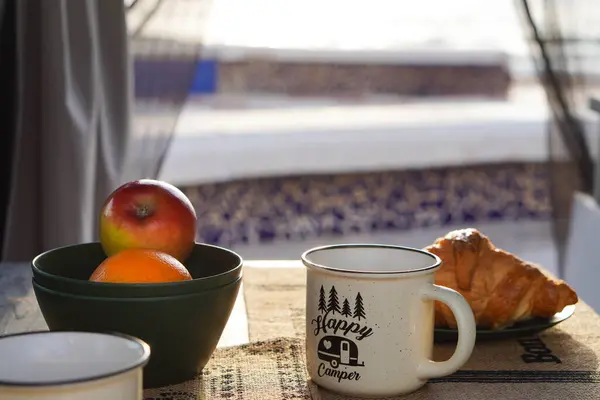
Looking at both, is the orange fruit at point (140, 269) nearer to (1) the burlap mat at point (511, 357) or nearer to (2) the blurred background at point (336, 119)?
(1) the burlap mat at point (511, 357)

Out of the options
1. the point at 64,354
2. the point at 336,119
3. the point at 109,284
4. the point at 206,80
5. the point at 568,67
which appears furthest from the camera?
the point at 206,80

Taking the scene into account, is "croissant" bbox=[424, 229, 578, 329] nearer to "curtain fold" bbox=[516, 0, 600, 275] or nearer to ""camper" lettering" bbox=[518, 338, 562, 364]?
""camper" lettering" bbox=[518, 338, 562, 364]

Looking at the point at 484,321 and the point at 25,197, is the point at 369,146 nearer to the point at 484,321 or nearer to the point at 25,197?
the point at 25,197

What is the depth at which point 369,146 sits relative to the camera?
12.3ft

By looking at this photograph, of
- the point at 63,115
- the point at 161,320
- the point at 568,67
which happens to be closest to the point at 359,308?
the point at 161,320

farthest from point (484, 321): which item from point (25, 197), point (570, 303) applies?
point (25, 197)

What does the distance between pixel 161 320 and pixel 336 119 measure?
4.11 metres

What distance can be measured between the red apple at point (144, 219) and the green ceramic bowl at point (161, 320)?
71mm

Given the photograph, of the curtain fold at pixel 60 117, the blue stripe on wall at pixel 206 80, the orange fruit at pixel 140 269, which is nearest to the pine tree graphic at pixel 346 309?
the orange fruit at pixel 140 269

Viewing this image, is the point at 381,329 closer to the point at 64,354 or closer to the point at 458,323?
the point at 458,323

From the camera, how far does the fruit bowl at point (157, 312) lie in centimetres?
52

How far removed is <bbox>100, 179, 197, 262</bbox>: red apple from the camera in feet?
1.96

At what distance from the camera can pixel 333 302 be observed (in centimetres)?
53

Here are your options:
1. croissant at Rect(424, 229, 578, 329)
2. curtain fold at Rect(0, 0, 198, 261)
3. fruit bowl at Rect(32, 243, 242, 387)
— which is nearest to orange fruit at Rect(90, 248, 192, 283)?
fruit bowl at Rect(32, 243, 242, 387)
